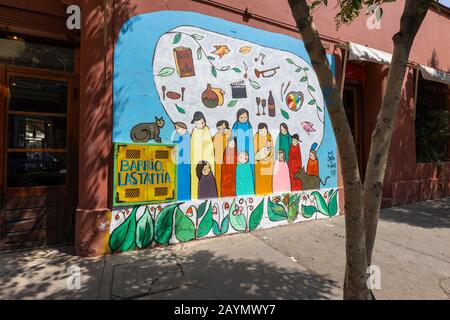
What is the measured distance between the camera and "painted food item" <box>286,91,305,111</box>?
620 cm

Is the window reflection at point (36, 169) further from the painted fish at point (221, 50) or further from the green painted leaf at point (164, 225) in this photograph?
the painted fish at point (221, 50)

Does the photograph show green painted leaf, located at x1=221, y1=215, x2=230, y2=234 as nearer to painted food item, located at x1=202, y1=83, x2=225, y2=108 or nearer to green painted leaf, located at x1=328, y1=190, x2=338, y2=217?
painted food item, located at x1=202, y1=83, x2=225, y2=108

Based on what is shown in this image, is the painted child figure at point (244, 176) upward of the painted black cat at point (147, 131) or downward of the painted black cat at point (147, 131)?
downward

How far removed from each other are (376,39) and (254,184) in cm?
500

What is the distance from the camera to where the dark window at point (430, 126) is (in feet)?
28.7

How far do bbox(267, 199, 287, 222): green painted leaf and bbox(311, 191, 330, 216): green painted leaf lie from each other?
2.74 feet

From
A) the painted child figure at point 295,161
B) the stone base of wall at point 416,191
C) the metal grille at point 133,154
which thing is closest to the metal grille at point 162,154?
the metal grille at point 133,154

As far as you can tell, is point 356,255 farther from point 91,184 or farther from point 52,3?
point 52,3

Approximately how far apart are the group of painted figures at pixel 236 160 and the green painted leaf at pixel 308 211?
18.1 inches

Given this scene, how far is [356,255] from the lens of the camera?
270 cm

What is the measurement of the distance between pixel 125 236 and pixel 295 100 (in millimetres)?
3987

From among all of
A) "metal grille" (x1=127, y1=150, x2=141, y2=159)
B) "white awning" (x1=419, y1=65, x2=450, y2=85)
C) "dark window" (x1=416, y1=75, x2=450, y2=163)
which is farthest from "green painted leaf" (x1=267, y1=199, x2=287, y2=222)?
"white awning" (x1=419, y1=65, x2=450, y2=85)

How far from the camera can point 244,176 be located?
5605mm
